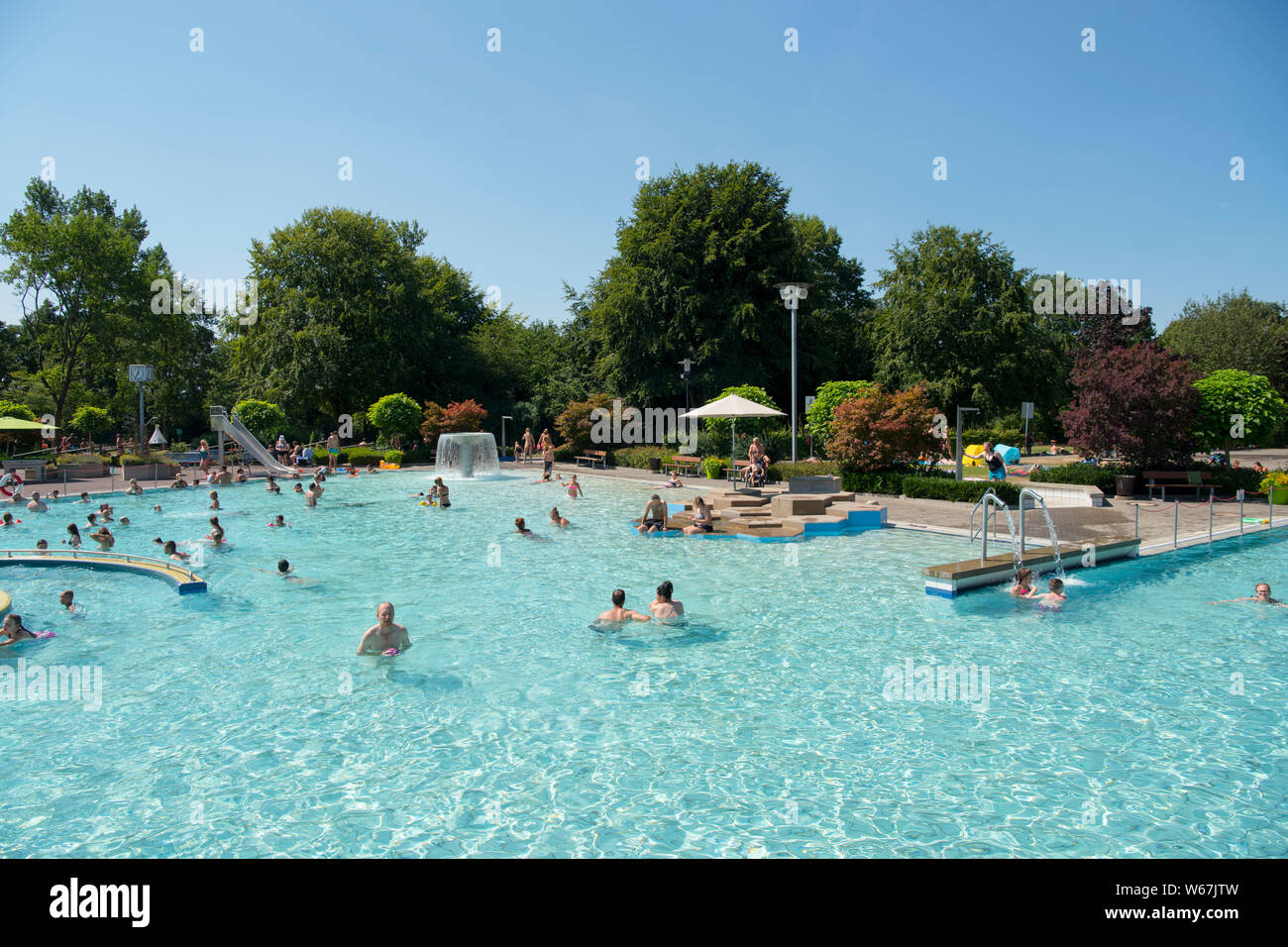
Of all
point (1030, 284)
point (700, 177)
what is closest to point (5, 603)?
point (1030, 284)

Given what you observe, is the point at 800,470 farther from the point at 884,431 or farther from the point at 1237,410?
the point at 1237,410

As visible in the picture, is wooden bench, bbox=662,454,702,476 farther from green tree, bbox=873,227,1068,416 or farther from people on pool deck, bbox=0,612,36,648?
people on pool deck, bbox=0,612,36,648

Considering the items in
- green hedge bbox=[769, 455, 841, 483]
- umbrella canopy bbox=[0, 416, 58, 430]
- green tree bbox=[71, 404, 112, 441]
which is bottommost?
green hedge bbox=[769, 455, 841, 483]

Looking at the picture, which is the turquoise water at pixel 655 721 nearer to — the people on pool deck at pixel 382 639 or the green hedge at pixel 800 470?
the people on pool deck at pixel 382 639

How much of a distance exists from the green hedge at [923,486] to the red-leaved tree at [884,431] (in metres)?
0.43

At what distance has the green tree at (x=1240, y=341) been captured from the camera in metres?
48.6

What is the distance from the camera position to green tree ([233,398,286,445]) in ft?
133

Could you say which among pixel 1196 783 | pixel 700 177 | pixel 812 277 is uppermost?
pixel 700 177

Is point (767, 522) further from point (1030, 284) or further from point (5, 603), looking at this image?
point (1030, 284)

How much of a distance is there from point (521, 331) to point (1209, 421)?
52.8 metres

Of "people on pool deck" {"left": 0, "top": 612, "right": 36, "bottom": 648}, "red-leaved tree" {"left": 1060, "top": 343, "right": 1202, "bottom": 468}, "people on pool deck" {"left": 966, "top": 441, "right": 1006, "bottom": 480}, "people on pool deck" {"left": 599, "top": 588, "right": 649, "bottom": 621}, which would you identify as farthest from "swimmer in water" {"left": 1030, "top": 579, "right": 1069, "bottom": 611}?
"people on pool deck" {"left": 0, "top": 612, "right": 36, "bottom": 648}

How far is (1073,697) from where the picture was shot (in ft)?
28.3

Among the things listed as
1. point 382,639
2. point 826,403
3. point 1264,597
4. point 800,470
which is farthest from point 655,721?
point 826,403

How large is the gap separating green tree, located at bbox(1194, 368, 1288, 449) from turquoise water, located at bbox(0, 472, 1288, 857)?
10653 millimetres
